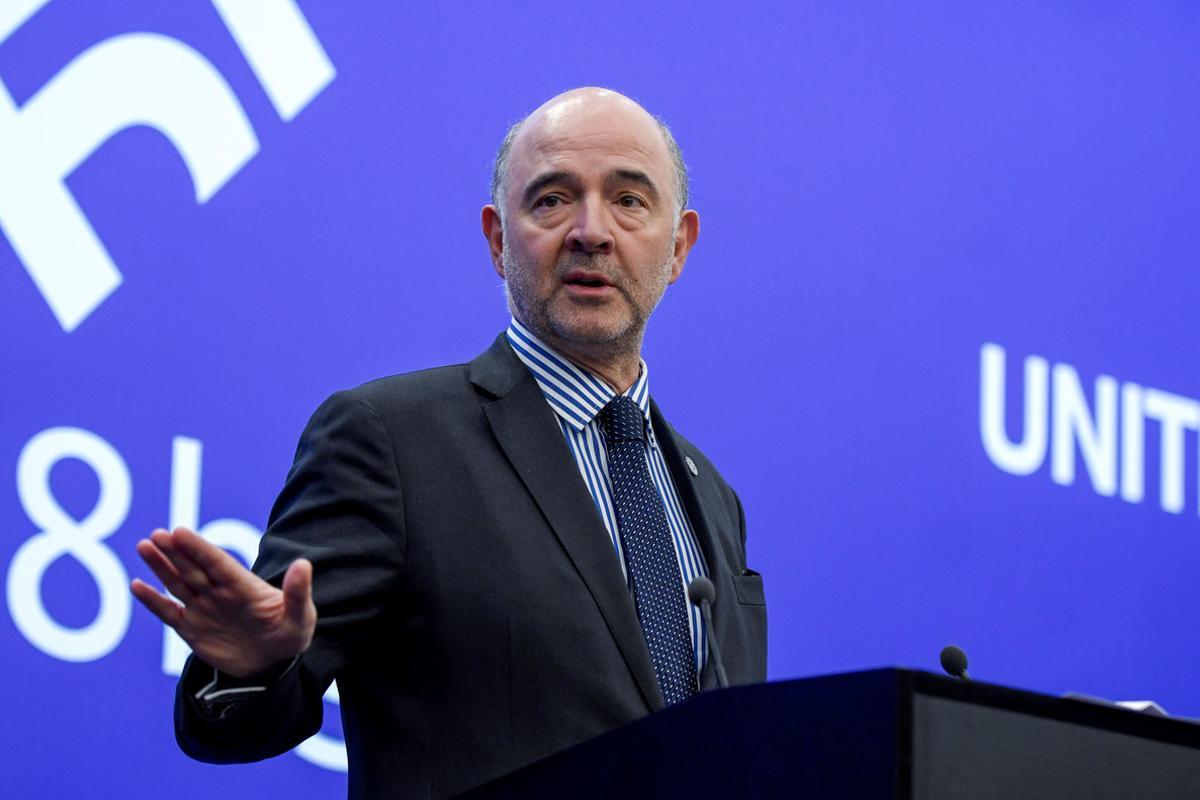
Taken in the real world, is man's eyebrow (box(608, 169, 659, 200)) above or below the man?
above

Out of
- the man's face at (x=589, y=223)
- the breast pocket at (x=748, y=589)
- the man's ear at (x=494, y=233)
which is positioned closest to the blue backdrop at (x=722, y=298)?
the man's ear at (x=494, y=233)

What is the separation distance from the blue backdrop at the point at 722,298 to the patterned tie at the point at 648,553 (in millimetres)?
624

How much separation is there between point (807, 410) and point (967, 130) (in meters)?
0.81

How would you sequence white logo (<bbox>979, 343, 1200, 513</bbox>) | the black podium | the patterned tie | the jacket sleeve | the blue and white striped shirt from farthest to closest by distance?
white logo (<bbox>979, 343, 1200, 513</bbox>) → the blue and white striped shirt → the patterned tie → the jacket sleeve → the black podium

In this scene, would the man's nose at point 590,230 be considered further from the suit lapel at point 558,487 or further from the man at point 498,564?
the suit lapel at point 558,487

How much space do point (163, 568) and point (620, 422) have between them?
0.83 metres

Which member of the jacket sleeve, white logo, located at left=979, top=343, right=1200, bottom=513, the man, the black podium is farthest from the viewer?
white logo, located at left=979, top=343, right=1200, bottom=513

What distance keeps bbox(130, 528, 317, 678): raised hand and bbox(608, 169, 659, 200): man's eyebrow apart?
2.96 feet

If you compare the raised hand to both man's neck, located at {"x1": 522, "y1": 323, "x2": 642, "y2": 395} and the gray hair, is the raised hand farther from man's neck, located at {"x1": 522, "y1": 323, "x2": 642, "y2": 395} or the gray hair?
the gray hair

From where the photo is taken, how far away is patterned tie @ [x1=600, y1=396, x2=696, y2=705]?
5.88 ft

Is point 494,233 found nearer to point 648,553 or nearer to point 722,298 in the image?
point 648,553

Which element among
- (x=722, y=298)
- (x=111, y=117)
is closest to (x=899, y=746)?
(x=111, y=117)

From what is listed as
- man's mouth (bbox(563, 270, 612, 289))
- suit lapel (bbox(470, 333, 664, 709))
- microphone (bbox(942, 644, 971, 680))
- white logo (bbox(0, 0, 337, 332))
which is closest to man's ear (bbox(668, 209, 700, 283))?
man's mouth (bbox(563, 270, 612, 289))

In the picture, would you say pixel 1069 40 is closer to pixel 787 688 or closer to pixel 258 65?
pixel 258 65
